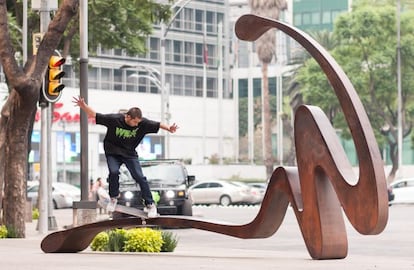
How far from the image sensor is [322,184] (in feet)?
53.5

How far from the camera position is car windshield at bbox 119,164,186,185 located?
111 feet

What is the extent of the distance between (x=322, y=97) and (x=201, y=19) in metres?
26.6

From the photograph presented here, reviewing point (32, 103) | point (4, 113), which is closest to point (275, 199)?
point (32, 103)

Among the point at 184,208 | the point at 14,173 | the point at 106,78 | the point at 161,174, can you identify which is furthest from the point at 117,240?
the point at 106,78

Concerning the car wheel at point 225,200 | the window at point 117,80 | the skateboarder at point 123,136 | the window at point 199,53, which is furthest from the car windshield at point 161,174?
the window at point 199,53

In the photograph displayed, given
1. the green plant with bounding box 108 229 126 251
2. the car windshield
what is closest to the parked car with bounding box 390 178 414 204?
the car windshield

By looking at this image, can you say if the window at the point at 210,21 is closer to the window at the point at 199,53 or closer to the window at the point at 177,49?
the window at the point at 199,53

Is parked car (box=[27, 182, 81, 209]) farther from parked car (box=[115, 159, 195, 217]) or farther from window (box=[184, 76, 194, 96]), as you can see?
window (box=[184, 76, 194, 96])

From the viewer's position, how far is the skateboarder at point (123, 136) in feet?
55.7

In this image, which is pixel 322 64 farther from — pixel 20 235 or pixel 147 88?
pixel 147 88

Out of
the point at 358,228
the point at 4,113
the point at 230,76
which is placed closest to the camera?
the point at 358,228

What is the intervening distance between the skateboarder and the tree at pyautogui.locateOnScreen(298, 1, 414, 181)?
5403cm

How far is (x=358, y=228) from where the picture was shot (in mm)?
15070

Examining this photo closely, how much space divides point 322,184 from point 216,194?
141 feet
